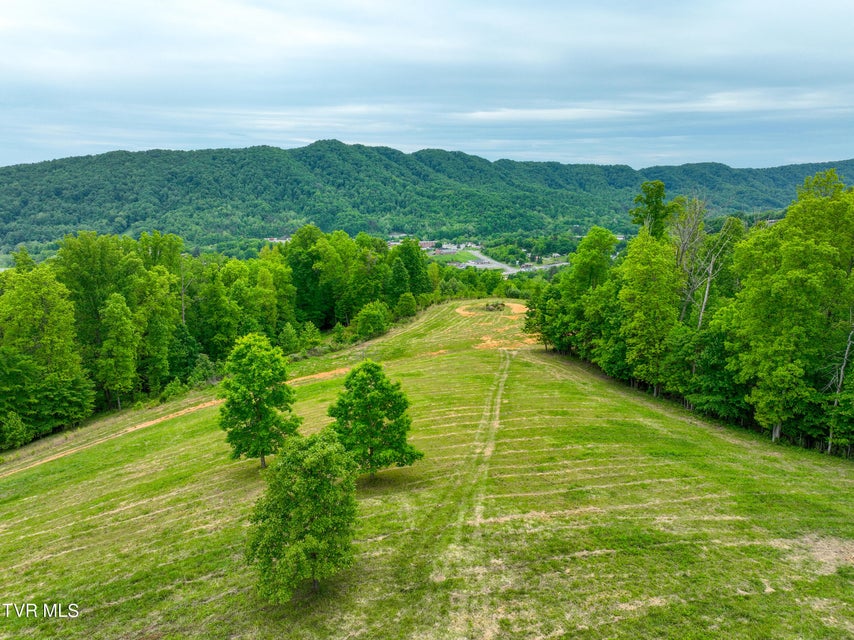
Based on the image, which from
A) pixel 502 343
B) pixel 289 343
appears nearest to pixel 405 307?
pixel 289 343

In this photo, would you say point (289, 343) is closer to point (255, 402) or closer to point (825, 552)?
point (255, 402)

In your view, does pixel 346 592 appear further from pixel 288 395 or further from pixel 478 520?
pixel 288 395

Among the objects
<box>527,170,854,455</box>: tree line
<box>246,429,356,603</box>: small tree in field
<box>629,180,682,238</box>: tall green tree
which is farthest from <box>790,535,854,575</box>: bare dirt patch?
<box>629,180,682,238</box>: tall green tree

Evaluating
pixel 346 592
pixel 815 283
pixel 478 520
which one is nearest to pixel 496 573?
pixel 478 520

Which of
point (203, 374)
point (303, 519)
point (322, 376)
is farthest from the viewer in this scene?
point (203, 374)

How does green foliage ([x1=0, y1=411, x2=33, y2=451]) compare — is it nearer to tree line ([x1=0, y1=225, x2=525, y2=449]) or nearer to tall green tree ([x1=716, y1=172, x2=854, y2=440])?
tree line ([x1=0, y1=225, x2=525, y2=449])

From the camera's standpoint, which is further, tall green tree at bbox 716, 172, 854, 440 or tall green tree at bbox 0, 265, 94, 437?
tall green tree at bbox 0, 265, 94, 437
